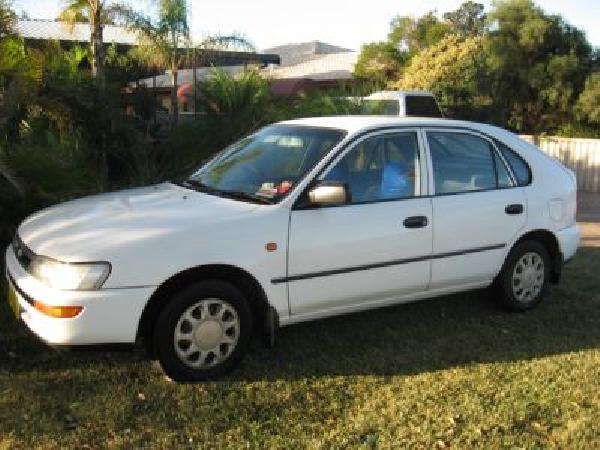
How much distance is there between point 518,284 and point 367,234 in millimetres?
1815

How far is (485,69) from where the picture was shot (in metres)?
21.5

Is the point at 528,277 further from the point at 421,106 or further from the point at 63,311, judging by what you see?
the point at 421,106

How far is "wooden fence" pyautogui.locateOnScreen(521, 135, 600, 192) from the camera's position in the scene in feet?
58.2

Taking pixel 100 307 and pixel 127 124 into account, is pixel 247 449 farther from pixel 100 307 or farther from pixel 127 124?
pixel 127 124

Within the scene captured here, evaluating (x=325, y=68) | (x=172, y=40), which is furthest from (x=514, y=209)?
(x=325, y=68)

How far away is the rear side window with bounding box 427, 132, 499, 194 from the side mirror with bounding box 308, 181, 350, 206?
0.99 metres

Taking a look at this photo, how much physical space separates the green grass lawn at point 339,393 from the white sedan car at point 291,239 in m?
0.34

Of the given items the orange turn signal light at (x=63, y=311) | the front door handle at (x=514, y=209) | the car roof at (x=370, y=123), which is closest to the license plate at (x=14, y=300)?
the orange turn signal light at (x=63, y=311)

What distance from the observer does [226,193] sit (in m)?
4.91

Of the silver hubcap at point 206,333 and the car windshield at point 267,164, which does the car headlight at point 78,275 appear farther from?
the car windshield at point 267,164

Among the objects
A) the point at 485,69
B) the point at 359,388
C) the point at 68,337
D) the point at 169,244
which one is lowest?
the point at 359,388

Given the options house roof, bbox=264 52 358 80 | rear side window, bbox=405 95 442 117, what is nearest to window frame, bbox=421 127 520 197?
rear side window, bbox=405 95 442 117

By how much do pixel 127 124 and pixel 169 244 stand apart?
537cm

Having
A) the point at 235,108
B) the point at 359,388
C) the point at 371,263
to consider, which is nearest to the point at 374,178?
the point at 371,263
